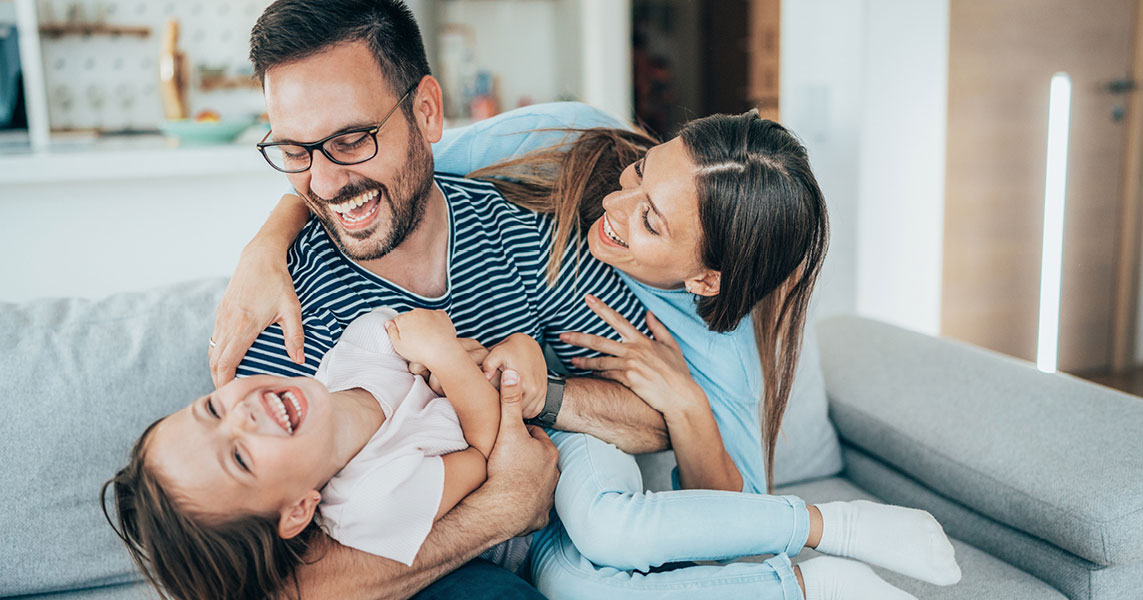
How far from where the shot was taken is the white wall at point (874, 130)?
318cm

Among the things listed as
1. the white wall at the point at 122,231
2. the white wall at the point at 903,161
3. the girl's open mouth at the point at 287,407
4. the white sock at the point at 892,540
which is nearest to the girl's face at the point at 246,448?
the girl's open mouth at the point at 287,407

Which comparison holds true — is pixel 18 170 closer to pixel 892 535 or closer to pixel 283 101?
pixel 283 101

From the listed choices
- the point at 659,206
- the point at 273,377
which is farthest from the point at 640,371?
the point at 273,377

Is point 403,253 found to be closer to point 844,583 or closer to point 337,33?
point 337,33

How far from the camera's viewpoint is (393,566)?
119 centimetres

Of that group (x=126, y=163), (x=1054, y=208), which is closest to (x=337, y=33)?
(x=126, y=163)

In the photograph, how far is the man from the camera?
1.22 m

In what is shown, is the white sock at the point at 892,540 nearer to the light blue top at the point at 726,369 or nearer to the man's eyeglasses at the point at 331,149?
the light blue top at the point at 726,369

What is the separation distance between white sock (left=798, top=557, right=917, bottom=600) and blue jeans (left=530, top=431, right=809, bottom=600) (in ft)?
0.15

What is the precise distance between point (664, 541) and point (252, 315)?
70 centimetres

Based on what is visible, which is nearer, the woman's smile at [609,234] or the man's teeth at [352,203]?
the man's teeth at [352,203]

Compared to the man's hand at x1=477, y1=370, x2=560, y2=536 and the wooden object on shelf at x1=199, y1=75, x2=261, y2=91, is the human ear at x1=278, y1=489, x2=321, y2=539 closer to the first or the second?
the man's hand at x1=477, y1=370, x2=560, y2=536

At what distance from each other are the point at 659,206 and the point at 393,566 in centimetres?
70

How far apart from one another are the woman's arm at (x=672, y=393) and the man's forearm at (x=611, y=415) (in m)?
0.02
